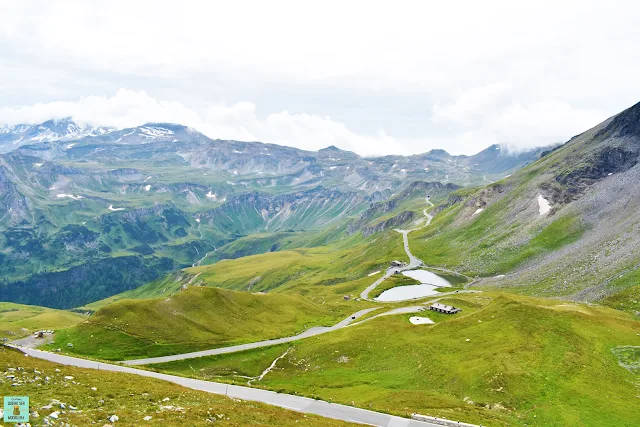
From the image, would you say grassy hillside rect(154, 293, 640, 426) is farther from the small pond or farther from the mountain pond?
the small pond

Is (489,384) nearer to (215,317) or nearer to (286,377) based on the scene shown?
(286,377)

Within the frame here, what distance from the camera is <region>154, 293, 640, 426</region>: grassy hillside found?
5231 cm

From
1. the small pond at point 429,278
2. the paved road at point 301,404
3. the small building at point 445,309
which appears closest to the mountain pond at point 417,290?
the small pond at point 429,278

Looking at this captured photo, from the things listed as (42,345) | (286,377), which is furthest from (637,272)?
(42,345)

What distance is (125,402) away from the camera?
1506 inches

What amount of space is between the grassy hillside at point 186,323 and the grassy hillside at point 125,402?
47694 mm

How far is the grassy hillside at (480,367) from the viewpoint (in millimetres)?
52312

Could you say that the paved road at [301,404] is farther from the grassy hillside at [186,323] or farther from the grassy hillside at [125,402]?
the grassy hillside at [186,323]

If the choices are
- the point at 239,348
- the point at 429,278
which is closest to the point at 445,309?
the point at 239,348

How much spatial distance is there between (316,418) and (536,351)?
39193mm

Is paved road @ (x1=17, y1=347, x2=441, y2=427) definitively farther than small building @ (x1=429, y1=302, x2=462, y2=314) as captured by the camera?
No

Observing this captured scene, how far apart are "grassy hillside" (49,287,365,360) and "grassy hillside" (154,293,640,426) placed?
11.6m

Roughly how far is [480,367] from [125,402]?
49323mm

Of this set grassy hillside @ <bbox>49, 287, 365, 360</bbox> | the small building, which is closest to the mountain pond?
grassy hillside @ <bbox>49, 287, 365, 360</bbox>
